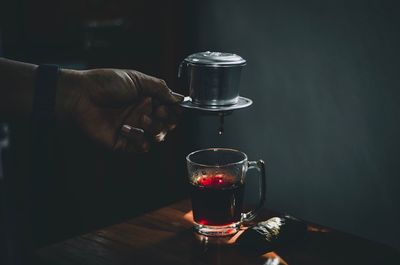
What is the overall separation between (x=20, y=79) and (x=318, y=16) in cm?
85

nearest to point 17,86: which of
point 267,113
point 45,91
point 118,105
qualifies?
point 45,91

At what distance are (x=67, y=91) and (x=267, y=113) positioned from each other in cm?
67

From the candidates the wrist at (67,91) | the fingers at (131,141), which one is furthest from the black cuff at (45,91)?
the fingers at (131,141)

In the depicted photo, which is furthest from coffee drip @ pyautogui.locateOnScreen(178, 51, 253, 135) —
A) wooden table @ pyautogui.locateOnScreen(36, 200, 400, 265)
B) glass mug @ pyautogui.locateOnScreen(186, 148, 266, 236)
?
wooden table @ pyautogui.locateOnScreen(36, 200, 400, 265)

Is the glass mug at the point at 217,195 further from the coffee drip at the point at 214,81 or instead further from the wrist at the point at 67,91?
the wrist at the point at 67,91

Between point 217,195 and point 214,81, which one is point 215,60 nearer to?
point 214,81

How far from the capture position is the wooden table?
3.41ft

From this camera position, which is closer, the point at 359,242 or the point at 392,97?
the point at 359,242

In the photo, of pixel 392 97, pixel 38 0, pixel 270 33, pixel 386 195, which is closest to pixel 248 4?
pixel 270 33

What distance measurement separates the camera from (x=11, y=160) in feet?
7.61

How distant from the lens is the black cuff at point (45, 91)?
4.01ft

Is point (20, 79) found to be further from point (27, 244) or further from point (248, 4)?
point (27, 244)

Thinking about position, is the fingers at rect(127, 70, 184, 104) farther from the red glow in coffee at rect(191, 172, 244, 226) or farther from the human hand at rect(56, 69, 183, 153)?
the red glow in coffee at rect(191, 172, 244, 226)

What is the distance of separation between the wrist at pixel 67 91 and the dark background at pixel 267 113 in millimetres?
73
